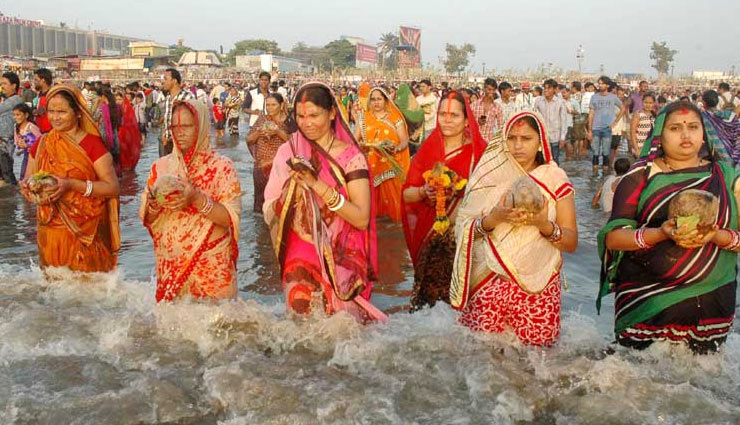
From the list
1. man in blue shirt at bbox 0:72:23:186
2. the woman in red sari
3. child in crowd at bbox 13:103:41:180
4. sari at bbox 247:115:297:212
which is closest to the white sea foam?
sari at bbox 247:115:297:212

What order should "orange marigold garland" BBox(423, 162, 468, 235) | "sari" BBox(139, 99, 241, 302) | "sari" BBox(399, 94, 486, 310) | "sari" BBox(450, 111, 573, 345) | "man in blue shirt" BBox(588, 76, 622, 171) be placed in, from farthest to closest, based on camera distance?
"man in blue shirt" BBox(588, 76, 622, 171)
"sari" BBox(399, 94, 486, 310)
"orange marigold garland" BBox(423, 162, 468, 235)
"sari" BBox(139, 99, 241, 302)
"sari" BBox(450, 111, 573, 345)

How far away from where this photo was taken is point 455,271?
12.4 feet

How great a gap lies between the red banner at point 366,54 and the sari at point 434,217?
91992 mm

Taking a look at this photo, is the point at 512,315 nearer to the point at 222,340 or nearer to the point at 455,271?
the point at 455,271

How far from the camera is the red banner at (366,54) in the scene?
96.6 meters

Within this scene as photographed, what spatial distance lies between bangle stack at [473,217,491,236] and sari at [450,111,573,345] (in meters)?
0.02

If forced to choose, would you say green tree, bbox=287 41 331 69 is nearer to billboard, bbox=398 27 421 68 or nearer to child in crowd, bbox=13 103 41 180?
billboard, bbox=398 27 421 68

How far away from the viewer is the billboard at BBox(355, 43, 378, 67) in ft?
315

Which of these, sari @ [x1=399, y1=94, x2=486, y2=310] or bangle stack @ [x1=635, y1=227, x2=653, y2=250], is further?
sari @ [x1=399, y1=94, x2=486, y2=310]

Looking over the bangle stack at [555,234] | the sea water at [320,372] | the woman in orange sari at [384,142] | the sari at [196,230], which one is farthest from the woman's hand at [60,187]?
the woman in orange sari at [384,142]

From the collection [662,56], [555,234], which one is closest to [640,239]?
[555,234]

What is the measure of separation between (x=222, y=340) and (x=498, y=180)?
1876 mm

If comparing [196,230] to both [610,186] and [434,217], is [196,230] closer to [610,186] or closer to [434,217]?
[434,217]

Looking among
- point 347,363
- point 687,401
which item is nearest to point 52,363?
point 347,363
